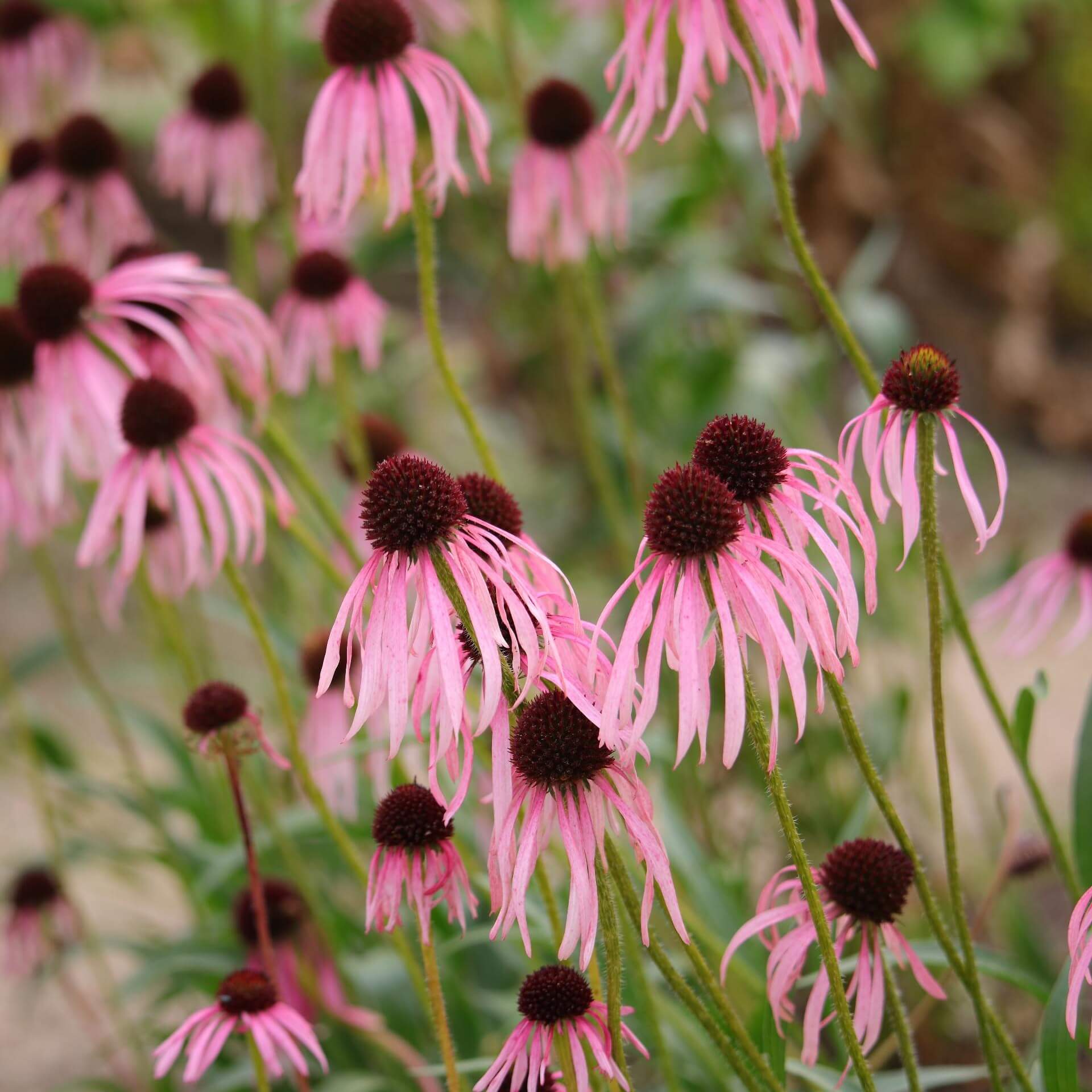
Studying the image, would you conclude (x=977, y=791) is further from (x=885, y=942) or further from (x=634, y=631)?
(x=634, y=631)

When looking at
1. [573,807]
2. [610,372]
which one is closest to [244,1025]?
[573,807]

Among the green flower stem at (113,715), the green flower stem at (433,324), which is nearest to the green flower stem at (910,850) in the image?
the green flower stem at (433,324)

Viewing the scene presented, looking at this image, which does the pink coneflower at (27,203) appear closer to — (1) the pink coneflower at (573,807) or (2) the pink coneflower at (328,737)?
(2) the pink coneflower at (328,737)

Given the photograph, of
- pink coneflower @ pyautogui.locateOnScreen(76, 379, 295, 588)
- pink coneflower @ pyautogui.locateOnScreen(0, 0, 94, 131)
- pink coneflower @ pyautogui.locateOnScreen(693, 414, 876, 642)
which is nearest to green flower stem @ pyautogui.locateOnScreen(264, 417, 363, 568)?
pink coneflower @ pyautogui.locateOnScreen(76, 379, 295, 588)

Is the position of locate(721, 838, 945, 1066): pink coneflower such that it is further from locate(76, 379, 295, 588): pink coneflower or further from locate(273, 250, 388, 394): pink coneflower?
locate(273, 250, 388, 394): pink coneflower

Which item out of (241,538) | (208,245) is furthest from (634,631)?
(208,245)

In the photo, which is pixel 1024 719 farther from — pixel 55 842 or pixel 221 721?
pixel 55 842
